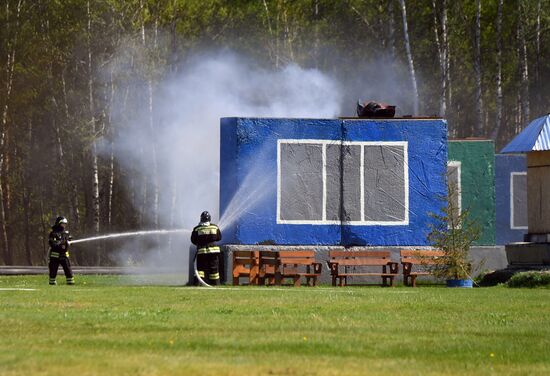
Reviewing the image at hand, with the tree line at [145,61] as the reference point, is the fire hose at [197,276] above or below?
below

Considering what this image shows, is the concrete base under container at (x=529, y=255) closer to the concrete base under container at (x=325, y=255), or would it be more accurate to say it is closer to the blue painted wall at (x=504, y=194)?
the concrete base under container at (x=325, y=255)

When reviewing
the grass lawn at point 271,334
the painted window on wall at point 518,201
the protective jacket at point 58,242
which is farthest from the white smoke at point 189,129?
the grass lawn at point 271,334

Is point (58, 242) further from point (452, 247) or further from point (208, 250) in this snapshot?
point (452, 247)

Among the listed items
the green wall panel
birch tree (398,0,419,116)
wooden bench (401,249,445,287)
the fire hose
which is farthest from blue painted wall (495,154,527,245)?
birch tree (398,0,419,116)

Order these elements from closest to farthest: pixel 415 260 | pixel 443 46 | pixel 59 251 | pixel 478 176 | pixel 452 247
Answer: pixel 452 247, pixel 415 260, pixel 59 251, pixel 478 176, pixel 443 46

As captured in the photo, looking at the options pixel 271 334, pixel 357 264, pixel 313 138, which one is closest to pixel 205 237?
pixel 357 264

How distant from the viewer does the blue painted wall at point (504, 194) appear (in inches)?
1607

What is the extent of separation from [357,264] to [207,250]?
3.86 metres

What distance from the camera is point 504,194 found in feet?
135

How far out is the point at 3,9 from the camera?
58750 mm

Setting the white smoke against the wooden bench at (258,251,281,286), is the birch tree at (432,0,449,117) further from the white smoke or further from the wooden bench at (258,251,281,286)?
the wooden bench at (258,251,281,286)

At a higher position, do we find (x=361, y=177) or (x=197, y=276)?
(x=361, y=177)

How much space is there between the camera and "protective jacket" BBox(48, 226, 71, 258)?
32.0 meters

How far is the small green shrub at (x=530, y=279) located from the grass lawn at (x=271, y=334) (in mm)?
4846
